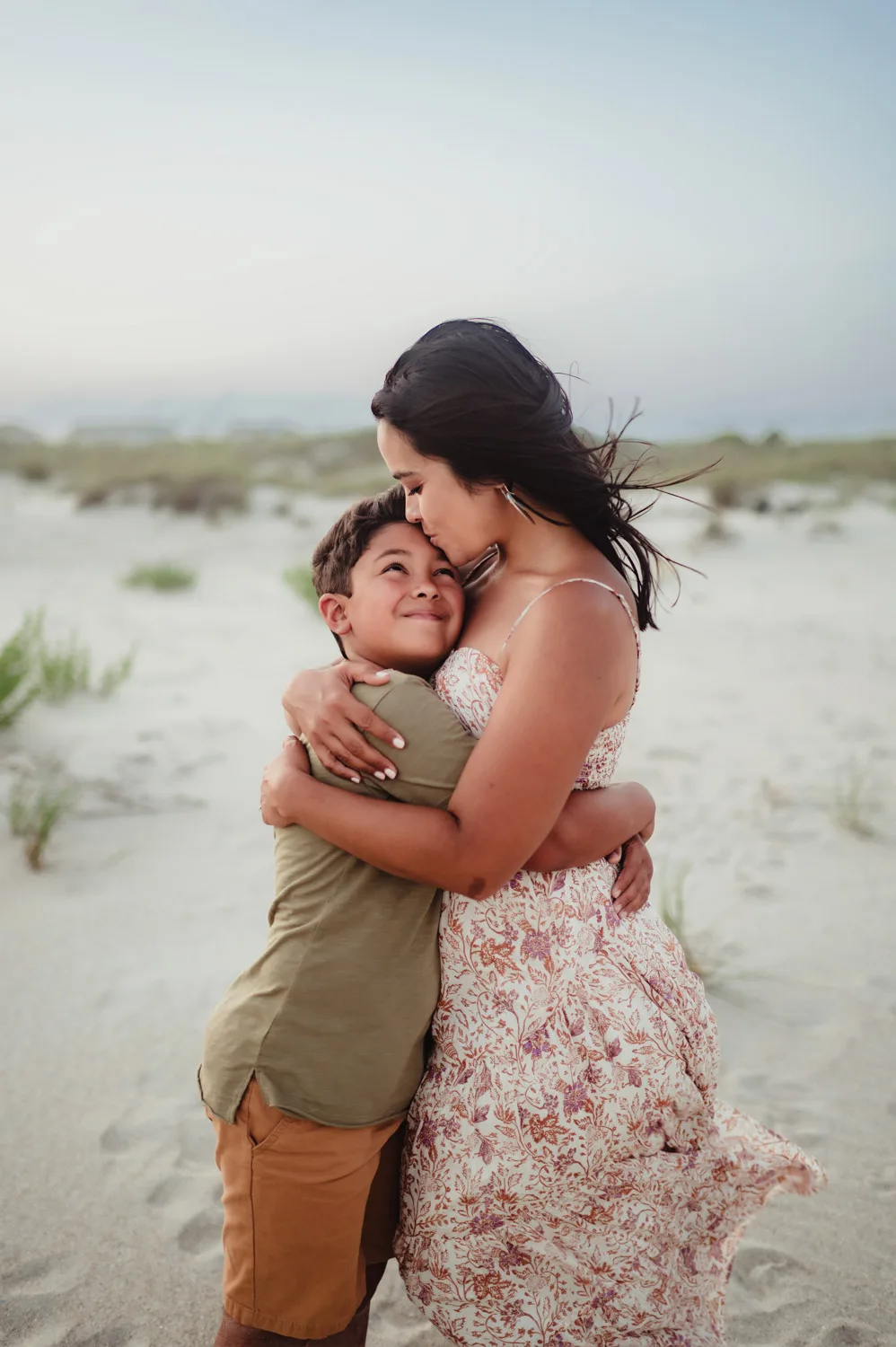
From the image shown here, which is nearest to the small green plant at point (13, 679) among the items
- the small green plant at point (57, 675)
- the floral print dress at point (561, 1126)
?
the small green plant at point (57, 675)

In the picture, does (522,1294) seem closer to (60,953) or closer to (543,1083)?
(543,1083)

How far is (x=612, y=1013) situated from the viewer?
76.1 inches

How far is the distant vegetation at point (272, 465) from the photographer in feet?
58.5

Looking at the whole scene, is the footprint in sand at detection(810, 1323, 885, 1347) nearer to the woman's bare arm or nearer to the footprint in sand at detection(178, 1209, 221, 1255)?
the footprint in sand at detection(178, 1209, 221, 1255)

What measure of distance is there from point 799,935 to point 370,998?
114 inches

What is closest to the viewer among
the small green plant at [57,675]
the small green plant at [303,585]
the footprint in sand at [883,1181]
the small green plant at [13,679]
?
the footprint in sand at [883,1181]

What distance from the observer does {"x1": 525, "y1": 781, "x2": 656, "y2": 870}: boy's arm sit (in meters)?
1.86

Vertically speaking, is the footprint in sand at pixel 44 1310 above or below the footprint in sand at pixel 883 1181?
below

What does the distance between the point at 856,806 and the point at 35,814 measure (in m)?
3.70

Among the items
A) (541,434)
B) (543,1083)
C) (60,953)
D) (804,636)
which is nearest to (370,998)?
(543,1083)

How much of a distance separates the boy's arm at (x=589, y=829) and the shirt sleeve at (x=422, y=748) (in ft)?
0.72

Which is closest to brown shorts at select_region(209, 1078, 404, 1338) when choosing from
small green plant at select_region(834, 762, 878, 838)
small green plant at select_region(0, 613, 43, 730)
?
small green plant at select_region(834, 762, 878, 838)

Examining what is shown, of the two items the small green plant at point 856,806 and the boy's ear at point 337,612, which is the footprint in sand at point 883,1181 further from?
the small green plant at point 856,806

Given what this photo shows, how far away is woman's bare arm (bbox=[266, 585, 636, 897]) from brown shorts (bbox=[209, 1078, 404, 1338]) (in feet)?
1.44
